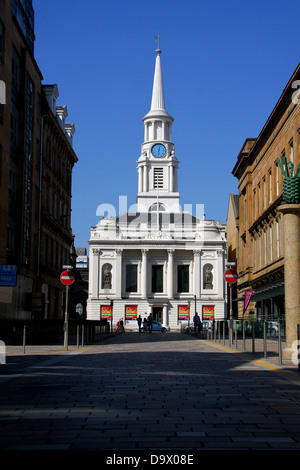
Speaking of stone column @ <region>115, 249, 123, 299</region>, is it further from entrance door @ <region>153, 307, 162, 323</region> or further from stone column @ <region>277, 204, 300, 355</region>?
stone column @ <region>277, 204, 300, 355</region>

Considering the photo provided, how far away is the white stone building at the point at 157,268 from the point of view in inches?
3718

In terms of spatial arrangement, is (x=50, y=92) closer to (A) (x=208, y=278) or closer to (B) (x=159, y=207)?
(A) (x=208, y=278)

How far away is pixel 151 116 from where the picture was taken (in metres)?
114

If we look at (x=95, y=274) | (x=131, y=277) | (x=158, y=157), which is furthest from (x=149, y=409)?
(x=158, y=157)

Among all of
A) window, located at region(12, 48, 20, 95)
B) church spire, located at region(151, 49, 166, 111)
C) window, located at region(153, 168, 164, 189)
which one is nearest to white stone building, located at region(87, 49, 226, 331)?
window, located at region(153, 168, 164, 189)

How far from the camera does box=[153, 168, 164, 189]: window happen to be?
113m

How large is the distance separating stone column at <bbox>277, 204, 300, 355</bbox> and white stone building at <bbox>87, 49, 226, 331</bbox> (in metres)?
74.7

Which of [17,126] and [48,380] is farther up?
[17,126]

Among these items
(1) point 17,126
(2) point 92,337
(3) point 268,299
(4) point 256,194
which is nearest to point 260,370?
(2) point 92,337

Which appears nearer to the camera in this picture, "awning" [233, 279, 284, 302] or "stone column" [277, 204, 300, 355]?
"stone column" [277, 204, 300, 355]

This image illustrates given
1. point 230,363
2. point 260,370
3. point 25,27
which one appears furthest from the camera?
point 25,27

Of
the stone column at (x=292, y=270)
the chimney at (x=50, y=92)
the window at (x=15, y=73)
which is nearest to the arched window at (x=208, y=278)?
the chimney at (x=50, y=92)

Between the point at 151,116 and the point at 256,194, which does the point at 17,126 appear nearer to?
the point at 256,194
